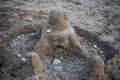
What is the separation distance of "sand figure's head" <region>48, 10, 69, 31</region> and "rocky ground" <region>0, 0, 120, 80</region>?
0.30m

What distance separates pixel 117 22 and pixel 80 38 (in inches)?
46.1

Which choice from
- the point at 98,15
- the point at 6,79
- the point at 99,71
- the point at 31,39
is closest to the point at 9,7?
the point at 31,39


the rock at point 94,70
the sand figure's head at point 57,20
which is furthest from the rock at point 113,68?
the sand figure's head at point 57,20

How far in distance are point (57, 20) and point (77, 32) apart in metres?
0.81

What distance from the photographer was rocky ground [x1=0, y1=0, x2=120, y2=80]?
11.2ft

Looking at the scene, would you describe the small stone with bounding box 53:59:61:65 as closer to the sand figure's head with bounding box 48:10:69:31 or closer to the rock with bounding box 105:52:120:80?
the sand figure's head with bounding box 48:10:69:31

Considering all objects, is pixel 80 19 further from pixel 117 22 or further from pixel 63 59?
pixel 63 59

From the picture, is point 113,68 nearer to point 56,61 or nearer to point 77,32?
point 56,61

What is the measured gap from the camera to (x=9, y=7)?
5160 mm

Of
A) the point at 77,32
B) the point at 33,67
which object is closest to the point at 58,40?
the point at 33,67

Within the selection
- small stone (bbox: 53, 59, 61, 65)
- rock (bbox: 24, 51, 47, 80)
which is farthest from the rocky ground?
rock (bbox: 24, 51, 47, 80)

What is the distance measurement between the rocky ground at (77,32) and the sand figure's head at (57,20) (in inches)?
11.9

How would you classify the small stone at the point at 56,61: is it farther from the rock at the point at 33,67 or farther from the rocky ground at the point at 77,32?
the rock at the point at 33,67

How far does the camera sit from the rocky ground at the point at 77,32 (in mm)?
3404
